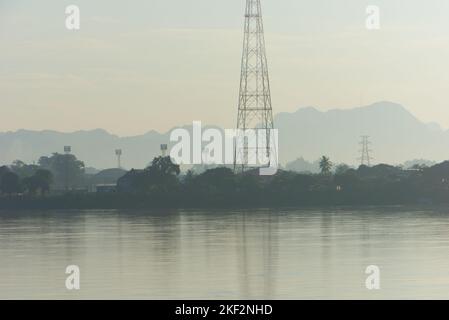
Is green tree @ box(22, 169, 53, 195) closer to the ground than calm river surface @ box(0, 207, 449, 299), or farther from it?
farther from it

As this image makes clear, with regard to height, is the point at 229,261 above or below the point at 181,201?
below

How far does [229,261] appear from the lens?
37.5 m

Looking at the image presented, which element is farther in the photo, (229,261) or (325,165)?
(325,165)

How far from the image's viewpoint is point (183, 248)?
42.9m

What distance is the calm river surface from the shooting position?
28938 millimetres

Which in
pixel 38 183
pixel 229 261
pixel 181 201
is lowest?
pixel 229 261

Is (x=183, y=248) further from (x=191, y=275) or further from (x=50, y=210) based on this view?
(x=50, y=210)

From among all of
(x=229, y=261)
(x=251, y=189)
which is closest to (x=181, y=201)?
(x=251, y=189)

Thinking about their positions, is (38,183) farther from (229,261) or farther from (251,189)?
(229,261)

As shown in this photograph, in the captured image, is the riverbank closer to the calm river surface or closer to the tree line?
the tree line

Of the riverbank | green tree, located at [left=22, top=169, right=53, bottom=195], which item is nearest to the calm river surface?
the riverbank

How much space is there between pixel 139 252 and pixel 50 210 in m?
60.6
